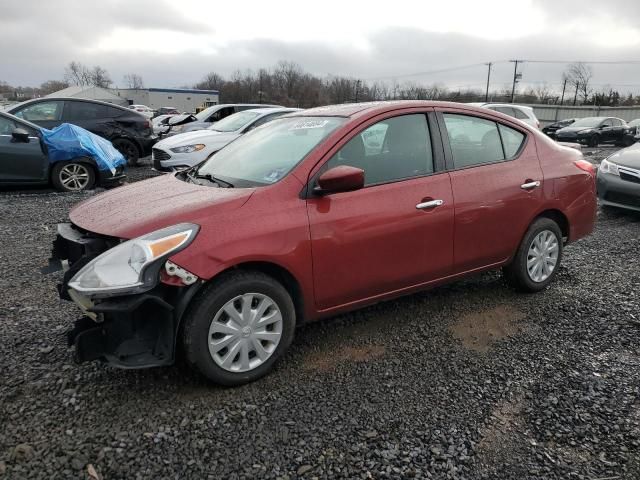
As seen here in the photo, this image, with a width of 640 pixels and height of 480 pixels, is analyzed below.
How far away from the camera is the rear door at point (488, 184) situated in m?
3.67

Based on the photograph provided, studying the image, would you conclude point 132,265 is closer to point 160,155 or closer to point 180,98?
point 160,155

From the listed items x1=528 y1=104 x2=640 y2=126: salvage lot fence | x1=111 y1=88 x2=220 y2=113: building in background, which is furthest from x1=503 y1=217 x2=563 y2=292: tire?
x1=111 y1=88 x2=220 y2=113: building in background

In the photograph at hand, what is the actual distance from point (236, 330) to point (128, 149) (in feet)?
33.1

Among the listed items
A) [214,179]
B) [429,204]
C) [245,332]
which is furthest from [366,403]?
[214,179]

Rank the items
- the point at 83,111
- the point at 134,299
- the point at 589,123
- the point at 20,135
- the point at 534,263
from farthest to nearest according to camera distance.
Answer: the point at 589,123, the point at 83,111, the point at 20,135, the point at 534,263, the point at 134,299

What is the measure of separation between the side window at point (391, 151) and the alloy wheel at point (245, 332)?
3.29 ft

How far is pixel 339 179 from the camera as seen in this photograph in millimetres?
2924

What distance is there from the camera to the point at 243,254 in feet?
8.93

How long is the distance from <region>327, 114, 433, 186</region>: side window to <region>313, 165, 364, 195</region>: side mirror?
0.20m

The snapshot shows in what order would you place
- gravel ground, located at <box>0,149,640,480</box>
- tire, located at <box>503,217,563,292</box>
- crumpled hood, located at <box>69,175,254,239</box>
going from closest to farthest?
gravel ground, located at <box>0,149,640,480</box>, crumpled hood, located at <box>69,175,254,239</box>, tire, located at <box>503,217,563,292</box>

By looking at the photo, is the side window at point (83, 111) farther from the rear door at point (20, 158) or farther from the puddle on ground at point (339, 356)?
the puddle on ground at point (339, 356)

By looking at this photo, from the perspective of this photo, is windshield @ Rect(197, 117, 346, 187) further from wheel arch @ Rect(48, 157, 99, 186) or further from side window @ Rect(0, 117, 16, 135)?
side window @ Rect(0, 117, 16, 135)

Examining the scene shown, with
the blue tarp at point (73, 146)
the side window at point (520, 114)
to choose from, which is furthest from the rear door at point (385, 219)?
the side window at point (520, 114)

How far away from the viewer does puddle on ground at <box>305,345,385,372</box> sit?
3.16 metres
